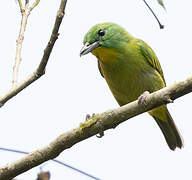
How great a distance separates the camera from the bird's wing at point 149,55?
4957 mm

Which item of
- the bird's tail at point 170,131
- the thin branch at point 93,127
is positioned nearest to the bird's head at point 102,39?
the bird's tail at point 170,131

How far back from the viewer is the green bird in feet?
15.1

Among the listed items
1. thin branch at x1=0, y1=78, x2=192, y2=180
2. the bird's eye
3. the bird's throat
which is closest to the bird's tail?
the bird's throat

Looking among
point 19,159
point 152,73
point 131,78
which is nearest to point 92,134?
point 19,159

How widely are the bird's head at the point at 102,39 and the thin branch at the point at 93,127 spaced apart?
5.26ft

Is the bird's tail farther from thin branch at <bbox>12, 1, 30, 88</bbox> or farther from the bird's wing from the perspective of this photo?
thin branch at <bbox>12, 1, 30, 88</bbox>

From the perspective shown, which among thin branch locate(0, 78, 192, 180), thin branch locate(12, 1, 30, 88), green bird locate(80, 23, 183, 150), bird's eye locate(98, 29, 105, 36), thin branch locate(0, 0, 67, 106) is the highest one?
bird's eye locate(98, 29, 105, 36)

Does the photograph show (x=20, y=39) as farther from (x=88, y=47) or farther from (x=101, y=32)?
(x=101, y=32)

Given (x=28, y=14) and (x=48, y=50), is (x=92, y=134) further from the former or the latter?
(x=28, y=14)

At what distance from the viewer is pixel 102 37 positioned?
4668mm

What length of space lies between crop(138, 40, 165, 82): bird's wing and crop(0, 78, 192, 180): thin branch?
7.36ft

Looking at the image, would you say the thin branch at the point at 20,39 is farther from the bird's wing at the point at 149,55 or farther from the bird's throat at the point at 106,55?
the bird's wing at the point at 149,55

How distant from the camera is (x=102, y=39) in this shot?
4652 mm

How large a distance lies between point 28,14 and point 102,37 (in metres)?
1.92
